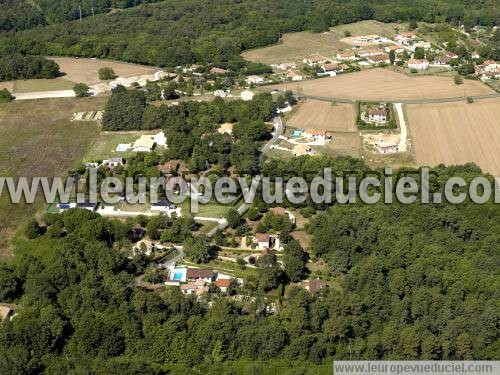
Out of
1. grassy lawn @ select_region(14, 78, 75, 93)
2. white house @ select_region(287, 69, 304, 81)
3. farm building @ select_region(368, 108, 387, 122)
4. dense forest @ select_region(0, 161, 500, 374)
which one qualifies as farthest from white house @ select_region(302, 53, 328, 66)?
dense forest @ select_region(0, 161, 500, 374)

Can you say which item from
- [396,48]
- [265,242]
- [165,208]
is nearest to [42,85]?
[165,208]

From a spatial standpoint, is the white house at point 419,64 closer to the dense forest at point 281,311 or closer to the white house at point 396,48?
the white house at point 396,48

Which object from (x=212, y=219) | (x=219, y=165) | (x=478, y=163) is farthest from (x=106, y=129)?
(x=478, y=163)

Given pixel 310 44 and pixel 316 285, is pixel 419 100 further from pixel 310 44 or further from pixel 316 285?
pixel 316 285

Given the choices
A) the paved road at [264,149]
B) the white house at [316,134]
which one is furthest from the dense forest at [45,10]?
the white house at [316,134]

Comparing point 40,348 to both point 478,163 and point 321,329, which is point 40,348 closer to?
point 321,329

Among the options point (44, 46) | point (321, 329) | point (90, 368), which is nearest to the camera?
point (90, 368)
